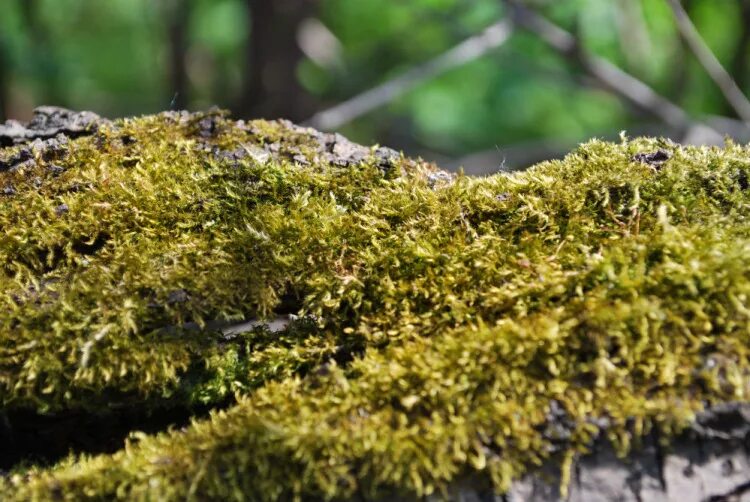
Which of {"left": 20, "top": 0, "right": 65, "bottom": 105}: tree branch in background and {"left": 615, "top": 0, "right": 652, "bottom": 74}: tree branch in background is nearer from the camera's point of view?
{"left": 615, "top": 0, "right": 652, "bottom": 74}: tree branch in background

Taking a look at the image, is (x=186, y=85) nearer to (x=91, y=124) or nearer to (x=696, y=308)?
(x=91, y=124)

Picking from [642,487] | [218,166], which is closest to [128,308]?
[218,166]

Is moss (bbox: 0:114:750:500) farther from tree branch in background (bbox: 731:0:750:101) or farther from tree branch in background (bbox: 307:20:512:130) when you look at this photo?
tree branch in background (bbox: 731:0:750:101)

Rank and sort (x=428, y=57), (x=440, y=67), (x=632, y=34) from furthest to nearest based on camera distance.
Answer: (x=428, y=57) < (x=632, y=34) < (x=440, y=67)

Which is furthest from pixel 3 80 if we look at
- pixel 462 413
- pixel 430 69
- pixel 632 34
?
pixel 462 413

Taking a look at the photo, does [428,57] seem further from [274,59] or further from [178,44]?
[178,44]

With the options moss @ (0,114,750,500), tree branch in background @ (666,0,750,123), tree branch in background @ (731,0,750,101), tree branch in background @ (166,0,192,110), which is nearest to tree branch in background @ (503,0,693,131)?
Answer: tree branch in background @ (666,0,750,123)
